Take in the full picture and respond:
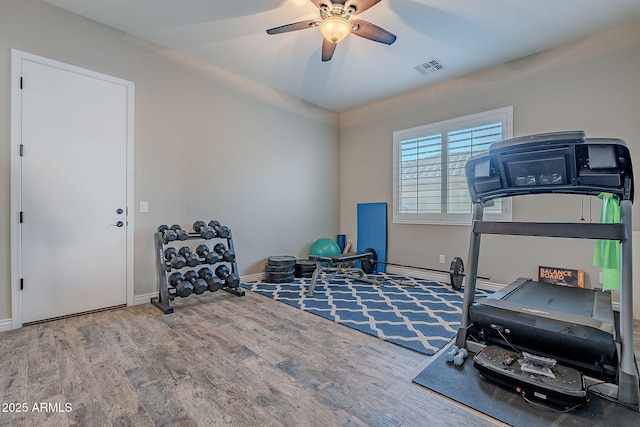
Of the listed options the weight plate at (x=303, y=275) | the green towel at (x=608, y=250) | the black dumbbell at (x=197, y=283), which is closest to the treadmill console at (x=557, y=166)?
the green towel at (x=608, y=250)

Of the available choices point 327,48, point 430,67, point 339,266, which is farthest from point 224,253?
point 430,67

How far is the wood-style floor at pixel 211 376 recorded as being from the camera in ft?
5.22

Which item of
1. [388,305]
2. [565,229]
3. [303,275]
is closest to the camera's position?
[565,229]

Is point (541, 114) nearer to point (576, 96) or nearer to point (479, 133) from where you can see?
point (576, 96)

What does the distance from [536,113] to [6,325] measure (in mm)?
6080

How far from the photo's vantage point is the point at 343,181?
6000 mm

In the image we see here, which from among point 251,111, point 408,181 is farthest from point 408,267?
point 251,111

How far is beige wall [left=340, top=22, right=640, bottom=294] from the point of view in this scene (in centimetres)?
326

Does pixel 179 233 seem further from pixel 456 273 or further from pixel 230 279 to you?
pixel 456 273

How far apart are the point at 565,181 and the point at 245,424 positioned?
2.41 metres

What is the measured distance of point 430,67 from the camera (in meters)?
4.12

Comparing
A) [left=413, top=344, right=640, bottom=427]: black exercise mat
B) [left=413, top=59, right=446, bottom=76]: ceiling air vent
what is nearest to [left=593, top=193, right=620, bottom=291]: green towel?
[left=413, top=344, right=640, bottom=427]: black exercise mat

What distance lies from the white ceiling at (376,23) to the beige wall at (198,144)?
258 mm

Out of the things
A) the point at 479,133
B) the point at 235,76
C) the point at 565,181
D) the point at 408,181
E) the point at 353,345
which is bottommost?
the point at 353,345
